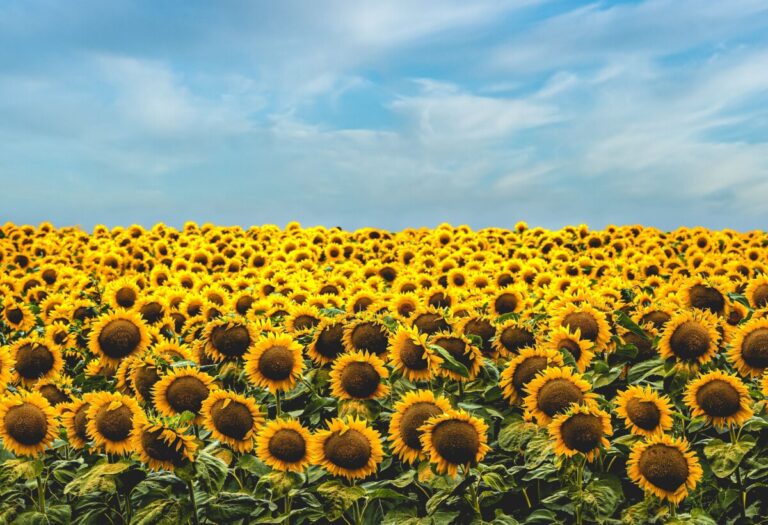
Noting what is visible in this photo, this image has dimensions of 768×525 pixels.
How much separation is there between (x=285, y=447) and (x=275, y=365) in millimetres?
939

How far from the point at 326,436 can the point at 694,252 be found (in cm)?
1695

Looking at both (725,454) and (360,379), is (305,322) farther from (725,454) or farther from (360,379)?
(725,454)

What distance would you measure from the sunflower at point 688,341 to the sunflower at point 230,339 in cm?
330

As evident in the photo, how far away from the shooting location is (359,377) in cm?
562

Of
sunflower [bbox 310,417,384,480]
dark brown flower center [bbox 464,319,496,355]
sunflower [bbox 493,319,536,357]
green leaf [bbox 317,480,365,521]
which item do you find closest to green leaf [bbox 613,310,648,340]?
sunflower [bbox 493,319,536,357]

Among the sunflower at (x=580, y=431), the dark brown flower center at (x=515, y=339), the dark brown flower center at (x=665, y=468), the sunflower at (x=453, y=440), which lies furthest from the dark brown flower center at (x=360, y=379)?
the dark brown flower center at (x=665, y=468)

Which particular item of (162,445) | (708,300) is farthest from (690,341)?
(162,445)

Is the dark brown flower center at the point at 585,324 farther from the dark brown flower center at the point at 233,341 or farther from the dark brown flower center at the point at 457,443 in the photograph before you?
the dark brown flower center at the point at 233,341

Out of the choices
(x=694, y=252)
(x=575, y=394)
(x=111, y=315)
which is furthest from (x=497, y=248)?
(x=575, y=394)

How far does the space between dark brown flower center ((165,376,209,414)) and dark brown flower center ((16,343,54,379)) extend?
2545 millimetres

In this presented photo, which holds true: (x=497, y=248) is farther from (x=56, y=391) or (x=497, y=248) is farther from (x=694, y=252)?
(x=56, y=391)

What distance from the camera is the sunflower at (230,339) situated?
21.0ft

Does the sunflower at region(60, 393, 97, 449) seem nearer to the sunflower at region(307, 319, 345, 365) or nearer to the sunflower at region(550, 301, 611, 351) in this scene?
the sunflower at region(307, 319, 345, 365)

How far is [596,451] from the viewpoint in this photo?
5.09m
